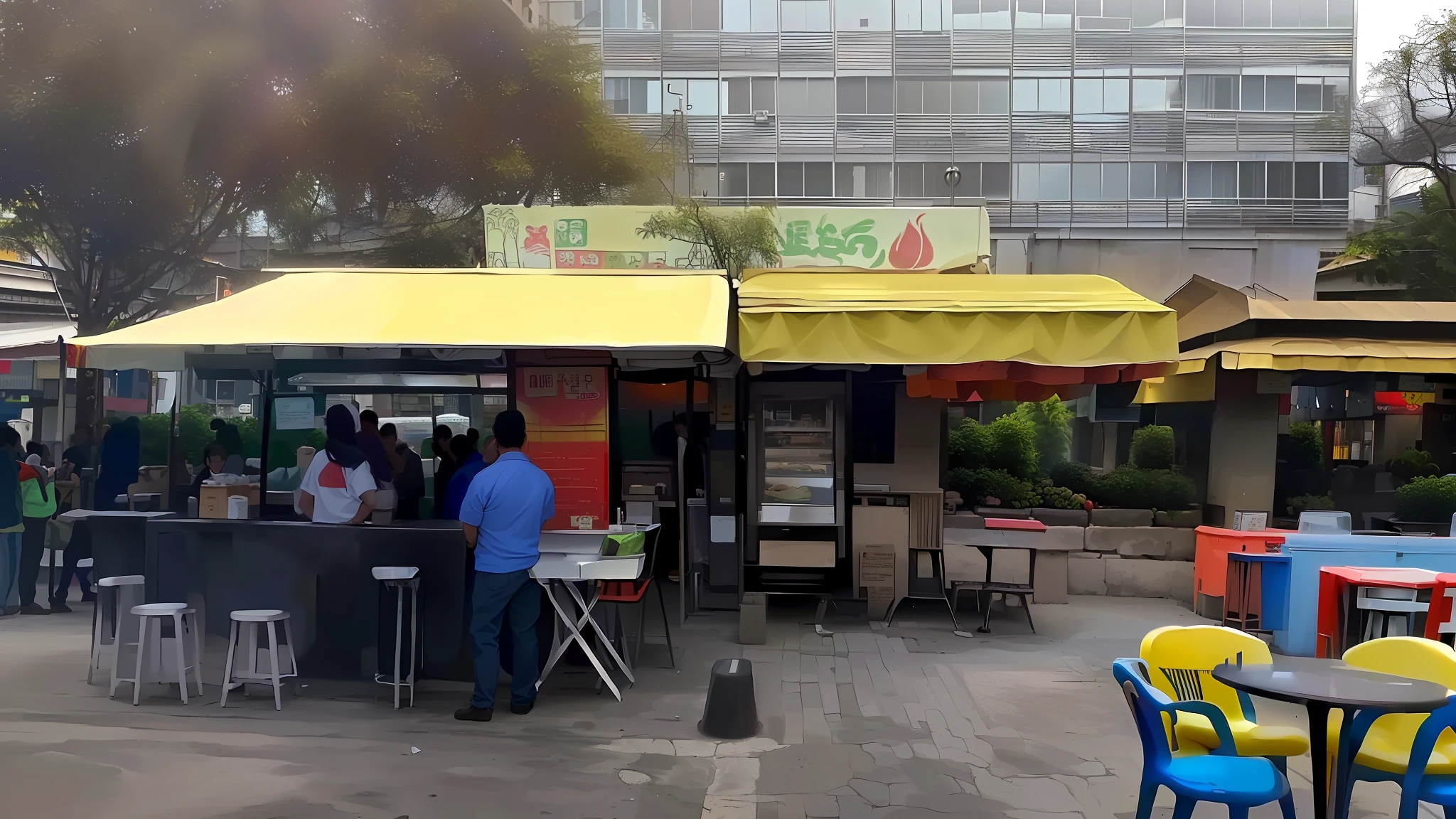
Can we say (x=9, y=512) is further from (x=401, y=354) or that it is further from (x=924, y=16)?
(x=924, y=16)

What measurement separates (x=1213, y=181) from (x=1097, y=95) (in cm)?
459

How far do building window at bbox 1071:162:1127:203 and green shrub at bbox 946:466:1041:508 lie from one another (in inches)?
825

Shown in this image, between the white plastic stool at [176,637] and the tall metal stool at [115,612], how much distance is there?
0.38ft

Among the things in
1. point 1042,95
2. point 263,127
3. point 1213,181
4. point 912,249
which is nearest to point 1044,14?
point 1042,95

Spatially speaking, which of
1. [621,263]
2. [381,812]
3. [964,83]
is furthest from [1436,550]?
[964,83]

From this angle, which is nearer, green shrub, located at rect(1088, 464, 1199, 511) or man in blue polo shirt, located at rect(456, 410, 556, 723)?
man in blue polo shirt, located at rect(456, 410, 556, 723)

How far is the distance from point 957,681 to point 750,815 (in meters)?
2.93

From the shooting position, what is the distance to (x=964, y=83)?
29672 mm

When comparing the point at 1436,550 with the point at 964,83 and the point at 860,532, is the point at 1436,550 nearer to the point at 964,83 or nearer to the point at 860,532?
the point at 860,532

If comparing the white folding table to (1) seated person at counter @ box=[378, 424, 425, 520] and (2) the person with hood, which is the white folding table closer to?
(1) seated person at counter @ box=[378, 424, 425, 520]

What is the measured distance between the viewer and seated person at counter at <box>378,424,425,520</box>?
8703mm

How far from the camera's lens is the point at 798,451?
31.6ft

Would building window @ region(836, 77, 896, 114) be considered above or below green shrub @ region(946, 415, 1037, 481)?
above

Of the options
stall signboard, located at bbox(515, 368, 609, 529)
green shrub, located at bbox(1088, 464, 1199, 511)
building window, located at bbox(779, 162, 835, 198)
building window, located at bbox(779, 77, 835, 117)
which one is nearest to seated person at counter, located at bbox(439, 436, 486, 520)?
stall signboard, located at bbox(515, 368, 609, 529)
